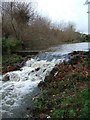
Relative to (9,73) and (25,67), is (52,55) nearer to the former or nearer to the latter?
(25,67)

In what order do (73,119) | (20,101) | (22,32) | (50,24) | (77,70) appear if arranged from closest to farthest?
(73,119)
(20,101)
(77,70)
(22,32)
(50,24)

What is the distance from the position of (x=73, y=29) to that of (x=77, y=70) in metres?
25.7

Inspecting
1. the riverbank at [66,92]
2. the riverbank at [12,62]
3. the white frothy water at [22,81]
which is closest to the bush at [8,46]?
the riverbank at [12,62]

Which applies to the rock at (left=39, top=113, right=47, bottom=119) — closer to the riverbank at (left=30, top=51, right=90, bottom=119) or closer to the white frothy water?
the riverbank at (left=30, top=51, right=90, bottom=119)

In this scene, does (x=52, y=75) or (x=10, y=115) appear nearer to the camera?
(x=10, y=115)

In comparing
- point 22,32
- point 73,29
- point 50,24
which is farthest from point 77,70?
point 73,29

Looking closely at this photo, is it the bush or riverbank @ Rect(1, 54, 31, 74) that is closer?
riverbank @ Rect(1, 54, 31, 74)

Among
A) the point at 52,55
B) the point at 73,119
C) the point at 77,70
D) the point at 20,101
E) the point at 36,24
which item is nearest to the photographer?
the point at 73,119

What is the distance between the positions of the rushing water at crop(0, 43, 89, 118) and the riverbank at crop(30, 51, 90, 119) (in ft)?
1.36

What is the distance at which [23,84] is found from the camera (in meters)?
11.5

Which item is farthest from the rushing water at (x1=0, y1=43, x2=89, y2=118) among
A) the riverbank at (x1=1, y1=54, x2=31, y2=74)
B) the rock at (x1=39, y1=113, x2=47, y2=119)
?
the rock at (x1=39, y1=113, x2=47, y2=119)

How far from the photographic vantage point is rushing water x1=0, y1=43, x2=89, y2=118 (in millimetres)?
8656

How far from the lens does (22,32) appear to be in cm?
2412

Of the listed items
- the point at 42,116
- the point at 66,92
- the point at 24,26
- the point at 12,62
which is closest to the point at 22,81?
the point at 66,92
